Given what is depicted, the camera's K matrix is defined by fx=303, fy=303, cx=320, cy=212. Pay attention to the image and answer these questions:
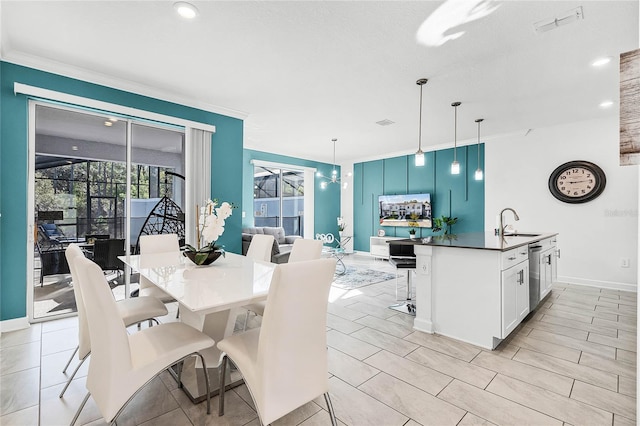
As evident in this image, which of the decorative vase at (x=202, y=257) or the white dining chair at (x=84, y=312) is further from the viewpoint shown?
the decorative vase at (x=202, y=257)

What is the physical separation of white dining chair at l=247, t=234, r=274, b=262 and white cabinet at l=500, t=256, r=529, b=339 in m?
2.13

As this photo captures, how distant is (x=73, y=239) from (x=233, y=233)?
1.82 meters

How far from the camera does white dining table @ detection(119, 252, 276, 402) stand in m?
1.49

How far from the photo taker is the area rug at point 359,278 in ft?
15.8

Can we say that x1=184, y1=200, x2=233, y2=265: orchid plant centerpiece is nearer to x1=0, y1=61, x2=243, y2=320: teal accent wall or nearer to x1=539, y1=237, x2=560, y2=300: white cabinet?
x1=0, y1=61, x2=243, y2=320: teal accent wall

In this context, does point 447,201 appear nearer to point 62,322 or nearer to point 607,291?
point 607,291

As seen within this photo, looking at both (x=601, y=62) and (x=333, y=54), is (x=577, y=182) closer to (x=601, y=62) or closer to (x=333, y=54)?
(x=601, y=62)

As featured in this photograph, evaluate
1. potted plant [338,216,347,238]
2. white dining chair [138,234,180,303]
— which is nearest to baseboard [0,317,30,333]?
white dining chair [138,234,180,303]

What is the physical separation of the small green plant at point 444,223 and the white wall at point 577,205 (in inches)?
30.7

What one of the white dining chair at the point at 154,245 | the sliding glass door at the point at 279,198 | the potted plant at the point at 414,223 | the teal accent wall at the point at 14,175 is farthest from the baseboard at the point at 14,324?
the potted plant at the point at 414,223

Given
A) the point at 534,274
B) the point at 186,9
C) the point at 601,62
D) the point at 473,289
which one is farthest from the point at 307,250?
the point at 601,62

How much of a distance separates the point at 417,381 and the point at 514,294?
138cm

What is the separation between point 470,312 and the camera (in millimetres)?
2711

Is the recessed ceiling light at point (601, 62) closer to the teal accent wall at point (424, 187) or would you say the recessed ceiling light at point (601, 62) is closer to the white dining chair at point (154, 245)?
the teal accent wall at point (424, 187)
